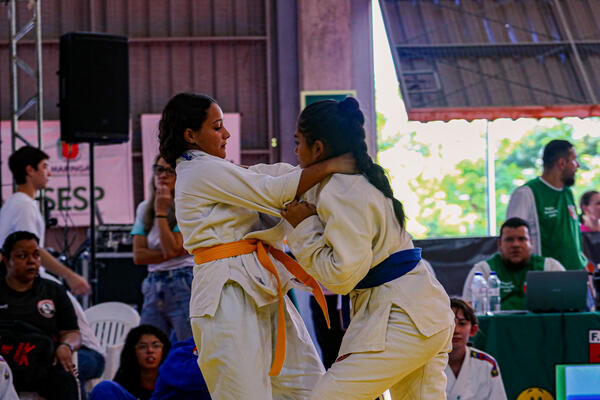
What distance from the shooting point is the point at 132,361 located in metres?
4.19

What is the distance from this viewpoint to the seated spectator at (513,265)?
16.7 ft

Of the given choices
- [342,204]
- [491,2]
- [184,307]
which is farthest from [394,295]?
[491,2]

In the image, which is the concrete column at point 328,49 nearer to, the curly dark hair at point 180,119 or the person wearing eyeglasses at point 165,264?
the person wearing eyeglasses at point 165,264

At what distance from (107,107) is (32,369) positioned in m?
2.75

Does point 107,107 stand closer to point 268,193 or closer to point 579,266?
point 579,266

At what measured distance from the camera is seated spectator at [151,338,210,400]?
10.3 ft

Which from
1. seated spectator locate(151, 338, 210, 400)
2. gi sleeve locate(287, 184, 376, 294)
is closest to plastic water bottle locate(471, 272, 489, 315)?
seated spectator locate(151, 338, 210, 400)

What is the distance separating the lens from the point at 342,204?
237 centimetres

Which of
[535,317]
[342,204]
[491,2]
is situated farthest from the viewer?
[491,2]

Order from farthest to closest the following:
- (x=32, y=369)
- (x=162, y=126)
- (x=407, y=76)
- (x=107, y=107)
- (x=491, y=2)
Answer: (x=491, y=2) < (x=407, y=76) < (x=107, y=107) < (x=32, y=369) < (x=162, y=126)

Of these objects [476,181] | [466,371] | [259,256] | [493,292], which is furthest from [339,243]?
[476,181]

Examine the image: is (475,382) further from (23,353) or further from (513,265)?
(23,353)

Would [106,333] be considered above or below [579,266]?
below

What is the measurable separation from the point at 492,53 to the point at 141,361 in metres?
5.46
